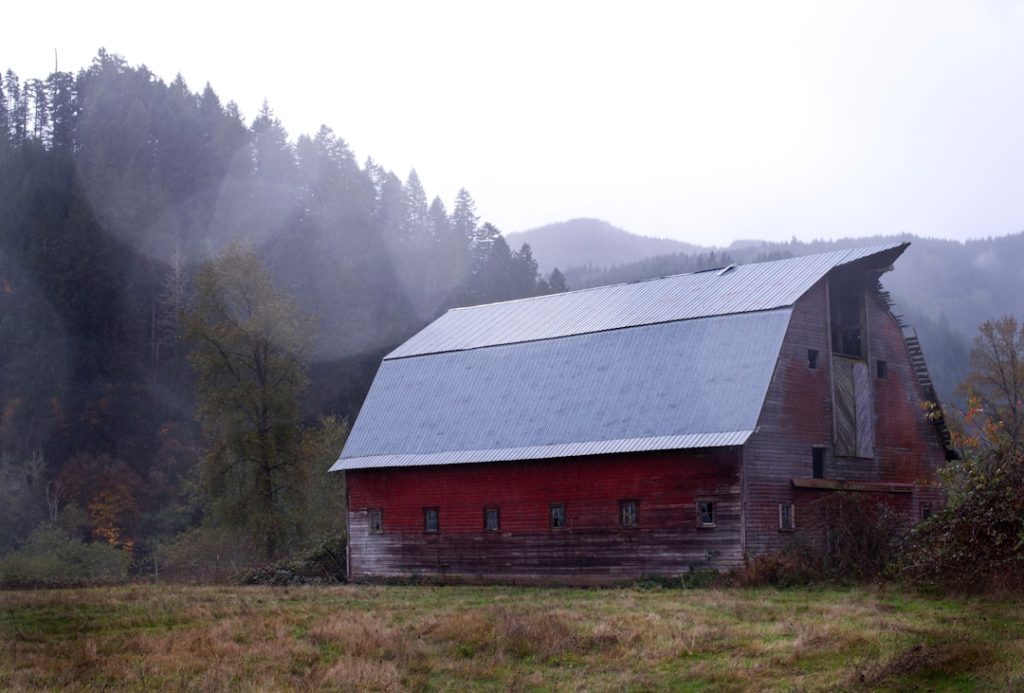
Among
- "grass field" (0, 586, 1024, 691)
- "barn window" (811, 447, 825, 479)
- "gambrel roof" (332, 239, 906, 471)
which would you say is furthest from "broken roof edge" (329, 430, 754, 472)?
"grass field" (0, 586, 1024, 691)

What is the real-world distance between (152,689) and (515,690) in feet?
14.3

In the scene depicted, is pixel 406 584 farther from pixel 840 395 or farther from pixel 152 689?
pixel 152 689

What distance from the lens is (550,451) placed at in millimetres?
33094

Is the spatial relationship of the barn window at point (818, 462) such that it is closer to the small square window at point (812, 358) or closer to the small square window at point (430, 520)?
the small square window at point (812, 358)

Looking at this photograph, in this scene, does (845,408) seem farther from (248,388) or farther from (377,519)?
(248,388)

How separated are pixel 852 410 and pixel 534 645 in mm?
18912

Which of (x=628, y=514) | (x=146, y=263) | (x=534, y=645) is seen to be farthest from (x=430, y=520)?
(x=146, y=263)

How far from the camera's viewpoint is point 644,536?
31.4m

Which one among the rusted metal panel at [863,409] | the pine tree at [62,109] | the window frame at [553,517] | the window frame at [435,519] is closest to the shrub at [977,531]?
the rusted metal panel at [863,409]

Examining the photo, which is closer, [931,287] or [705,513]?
[705,513]

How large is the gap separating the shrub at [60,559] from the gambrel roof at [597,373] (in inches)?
471

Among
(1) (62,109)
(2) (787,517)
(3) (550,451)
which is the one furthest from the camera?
(1) (62,109)

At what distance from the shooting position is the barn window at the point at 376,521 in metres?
37.6

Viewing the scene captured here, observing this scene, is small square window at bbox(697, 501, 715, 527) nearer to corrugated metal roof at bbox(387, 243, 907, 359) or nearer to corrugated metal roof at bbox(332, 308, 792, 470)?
corrugated metal roof at bbox(332, 308, 792, 470)
